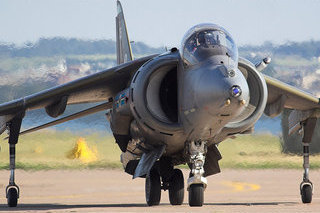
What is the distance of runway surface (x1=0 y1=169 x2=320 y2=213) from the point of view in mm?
15094

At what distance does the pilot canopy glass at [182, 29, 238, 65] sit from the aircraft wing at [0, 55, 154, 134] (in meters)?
2.13

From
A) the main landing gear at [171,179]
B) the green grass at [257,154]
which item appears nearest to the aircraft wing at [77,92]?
the main landing gear at [171,179]

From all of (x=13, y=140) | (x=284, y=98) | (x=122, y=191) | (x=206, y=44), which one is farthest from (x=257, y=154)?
(x=206, y=44)

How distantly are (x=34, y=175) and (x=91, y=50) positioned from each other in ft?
13.0

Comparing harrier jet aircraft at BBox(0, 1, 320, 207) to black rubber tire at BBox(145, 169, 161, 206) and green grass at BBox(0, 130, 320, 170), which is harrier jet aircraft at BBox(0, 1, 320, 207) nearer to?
black rubber tire at BBox(145, 169, 161, 206)

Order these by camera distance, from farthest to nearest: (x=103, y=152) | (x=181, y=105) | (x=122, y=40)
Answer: (x=103, y=152) < (x=122, y=40) < (x=181, y=105)

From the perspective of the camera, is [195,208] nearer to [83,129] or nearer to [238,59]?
[238,59]

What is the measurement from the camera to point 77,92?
49.6 ft

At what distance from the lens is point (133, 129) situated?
14211 mm

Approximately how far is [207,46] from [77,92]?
354 cm

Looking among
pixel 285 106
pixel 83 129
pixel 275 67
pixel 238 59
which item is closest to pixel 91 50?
pixel 83 129

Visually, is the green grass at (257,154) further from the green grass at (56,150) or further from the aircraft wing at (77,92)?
the aircraft wing at (77,92)

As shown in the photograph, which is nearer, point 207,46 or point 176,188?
point 207,46

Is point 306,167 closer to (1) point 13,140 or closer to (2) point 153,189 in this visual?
(2) point 153,189
